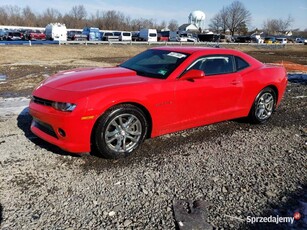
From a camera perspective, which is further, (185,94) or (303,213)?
(185,94)

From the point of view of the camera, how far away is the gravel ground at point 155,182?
8.89 ft

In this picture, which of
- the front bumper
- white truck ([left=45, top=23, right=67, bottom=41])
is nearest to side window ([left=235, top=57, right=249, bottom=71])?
the front bumper

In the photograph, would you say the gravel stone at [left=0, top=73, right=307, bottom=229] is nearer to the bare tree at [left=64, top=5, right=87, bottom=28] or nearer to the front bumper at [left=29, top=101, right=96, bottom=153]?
the front bumper at [left=29, top=101, right=96, bottom=153]

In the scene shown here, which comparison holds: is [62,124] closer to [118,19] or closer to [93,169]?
[93,169]

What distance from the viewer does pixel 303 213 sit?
286 centimetres

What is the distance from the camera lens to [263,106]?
5488 mm

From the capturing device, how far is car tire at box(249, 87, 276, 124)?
5.33m

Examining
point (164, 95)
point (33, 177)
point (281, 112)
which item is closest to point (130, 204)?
point (33, 177)

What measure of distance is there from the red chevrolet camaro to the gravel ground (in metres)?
Answer: 0.31

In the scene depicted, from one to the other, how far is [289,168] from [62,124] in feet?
9.79

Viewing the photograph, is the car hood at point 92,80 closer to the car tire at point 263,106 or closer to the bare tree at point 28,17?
the car tire at point 263,106

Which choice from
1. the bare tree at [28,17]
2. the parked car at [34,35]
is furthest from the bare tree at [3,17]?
the parked car at [34,35]

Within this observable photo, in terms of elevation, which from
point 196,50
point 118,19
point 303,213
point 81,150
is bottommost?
point 303,213

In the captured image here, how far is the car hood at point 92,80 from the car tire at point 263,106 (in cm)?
237
